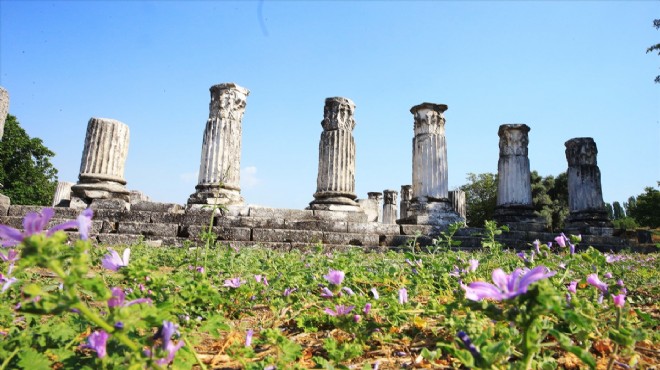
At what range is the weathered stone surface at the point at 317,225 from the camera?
9914 mm

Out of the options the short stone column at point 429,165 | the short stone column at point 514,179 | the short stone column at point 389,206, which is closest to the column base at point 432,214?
the short stone column at point 429,165

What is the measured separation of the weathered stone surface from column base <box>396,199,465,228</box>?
2.49 meters

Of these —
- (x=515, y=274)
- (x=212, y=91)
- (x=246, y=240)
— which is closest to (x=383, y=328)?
(x=515, y=274)

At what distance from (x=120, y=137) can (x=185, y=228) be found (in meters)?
3.38

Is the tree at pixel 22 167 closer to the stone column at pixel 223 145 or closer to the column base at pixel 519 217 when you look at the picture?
the stone column at pixel 223 145

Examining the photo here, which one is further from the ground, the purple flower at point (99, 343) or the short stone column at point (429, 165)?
the short stone column at point (429, 165)

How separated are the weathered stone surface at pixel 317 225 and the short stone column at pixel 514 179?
6.30 metres

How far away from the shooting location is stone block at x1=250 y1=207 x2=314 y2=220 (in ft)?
32.6

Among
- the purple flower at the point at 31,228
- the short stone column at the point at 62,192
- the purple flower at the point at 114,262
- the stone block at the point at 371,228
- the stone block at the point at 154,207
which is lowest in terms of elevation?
the purple flower at the point at 114,262

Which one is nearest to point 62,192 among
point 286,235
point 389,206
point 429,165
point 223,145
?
point 223,145

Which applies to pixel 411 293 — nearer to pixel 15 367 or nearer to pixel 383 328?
pixel 383 328

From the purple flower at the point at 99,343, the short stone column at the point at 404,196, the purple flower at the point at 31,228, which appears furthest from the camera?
the short stone column at the point at 404,196

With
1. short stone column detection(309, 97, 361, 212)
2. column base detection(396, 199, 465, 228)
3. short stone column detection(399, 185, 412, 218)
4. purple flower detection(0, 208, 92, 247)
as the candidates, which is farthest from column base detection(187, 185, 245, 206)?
short stone column detection(399, 185, 412, 218)

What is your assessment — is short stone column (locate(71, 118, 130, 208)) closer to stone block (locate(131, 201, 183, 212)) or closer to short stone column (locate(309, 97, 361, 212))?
stone block (locate(131, 201, 183, 212))
